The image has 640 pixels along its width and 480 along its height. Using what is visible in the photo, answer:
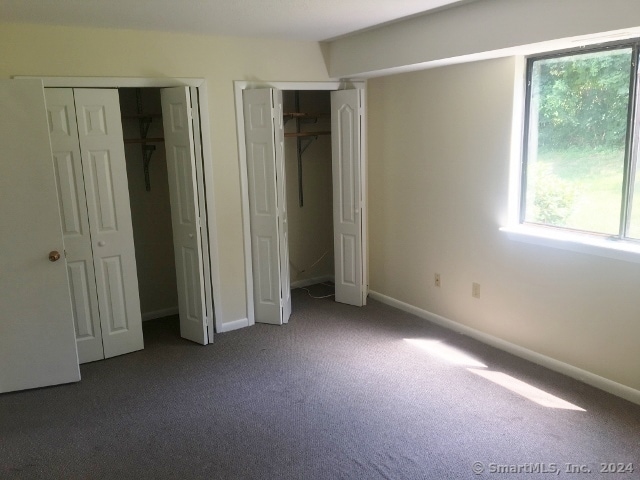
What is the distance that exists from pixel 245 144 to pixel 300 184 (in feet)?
3.83

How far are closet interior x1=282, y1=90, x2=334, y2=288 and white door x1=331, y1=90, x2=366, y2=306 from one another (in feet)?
1.76

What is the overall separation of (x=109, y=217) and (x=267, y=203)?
4.02ft

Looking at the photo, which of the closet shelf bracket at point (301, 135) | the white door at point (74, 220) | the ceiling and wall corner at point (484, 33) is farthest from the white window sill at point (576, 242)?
the white door at point (74, 220)

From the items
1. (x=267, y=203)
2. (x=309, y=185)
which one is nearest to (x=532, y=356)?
(x=267, y=203)

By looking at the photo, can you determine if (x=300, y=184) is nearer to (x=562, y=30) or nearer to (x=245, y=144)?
(x=245, y=144)

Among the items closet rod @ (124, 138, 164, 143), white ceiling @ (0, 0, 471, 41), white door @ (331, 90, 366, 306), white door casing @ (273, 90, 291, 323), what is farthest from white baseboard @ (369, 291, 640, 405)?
closet rod @ (124, 138, 164, 143)

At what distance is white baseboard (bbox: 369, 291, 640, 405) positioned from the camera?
319 cm

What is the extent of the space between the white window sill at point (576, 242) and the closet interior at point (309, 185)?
88.1 inches

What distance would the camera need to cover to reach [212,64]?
13.4 ft

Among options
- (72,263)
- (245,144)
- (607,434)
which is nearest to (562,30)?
(607,434)

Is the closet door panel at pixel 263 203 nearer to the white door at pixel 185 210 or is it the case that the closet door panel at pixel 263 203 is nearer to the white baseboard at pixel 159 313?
the white door at pixel 185 210

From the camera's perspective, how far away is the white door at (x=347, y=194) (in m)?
4.60

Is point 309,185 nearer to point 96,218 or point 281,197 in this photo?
point 281,197

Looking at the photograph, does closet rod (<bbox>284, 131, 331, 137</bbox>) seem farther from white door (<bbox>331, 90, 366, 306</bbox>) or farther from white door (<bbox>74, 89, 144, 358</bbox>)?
white door (<bbox>74, 89, 144, 358</bbox>)
